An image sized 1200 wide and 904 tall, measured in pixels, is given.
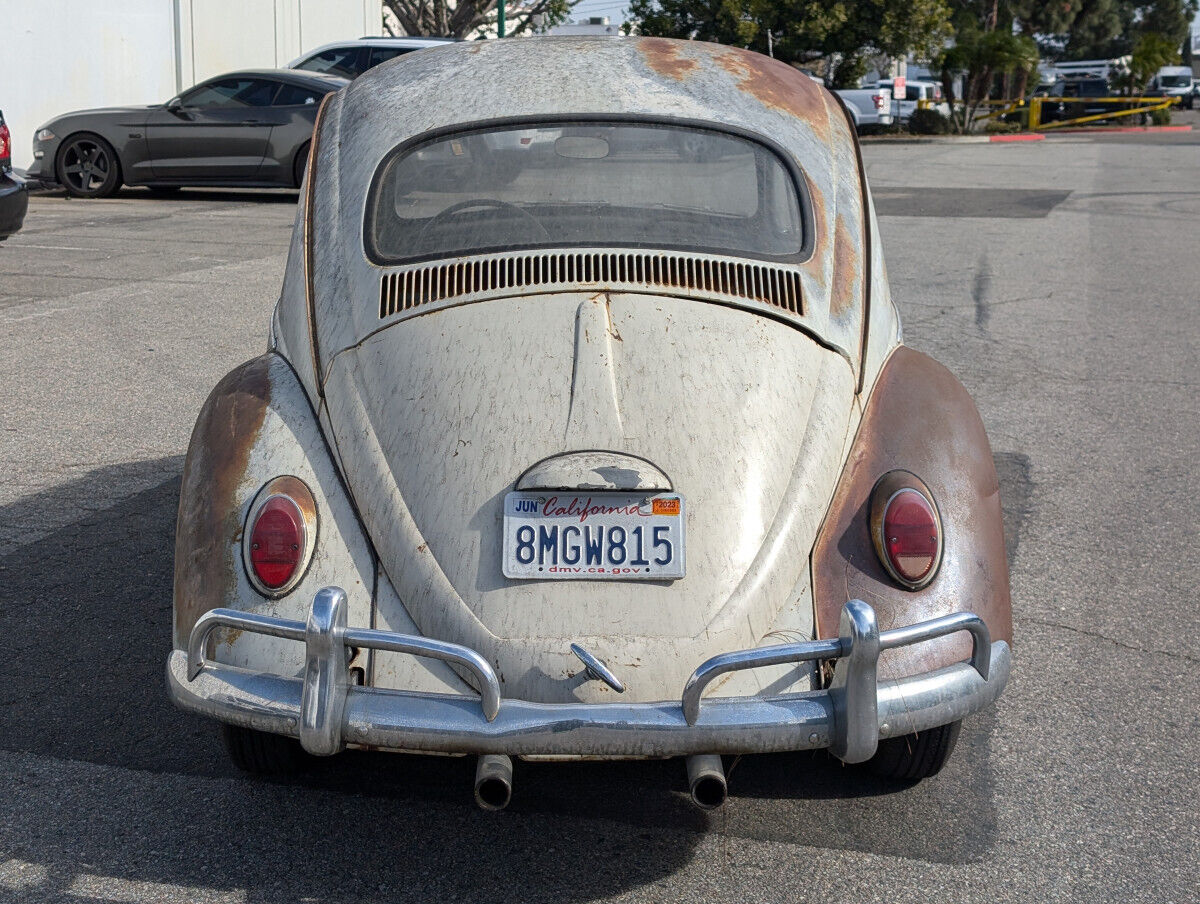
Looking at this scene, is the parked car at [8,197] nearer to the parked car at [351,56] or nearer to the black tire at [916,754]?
the parked car at [351,56]

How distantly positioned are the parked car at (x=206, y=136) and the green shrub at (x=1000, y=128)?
1148 inches

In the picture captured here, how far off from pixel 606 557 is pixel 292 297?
144 centimetres

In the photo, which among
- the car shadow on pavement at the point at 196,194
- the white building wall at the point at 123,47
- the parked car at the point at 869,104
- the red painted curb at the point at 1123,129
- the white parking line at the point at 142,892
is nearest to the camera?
the white parking line at the point at 142,892

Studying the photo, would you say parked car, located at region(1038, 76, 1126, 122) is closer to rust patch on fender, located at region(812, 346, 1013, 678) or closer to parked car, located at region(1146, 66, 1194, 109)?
parked car, located at region(1146, 66, 1194, 109)

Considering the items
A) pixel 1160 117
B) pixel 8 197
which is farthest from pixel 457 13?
pixel 8 197

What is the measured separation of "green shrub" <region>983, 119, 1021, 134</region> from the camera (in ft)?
134

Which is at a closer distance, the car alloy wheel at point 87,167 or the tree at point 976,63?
the car alloy wheel at point 87,167

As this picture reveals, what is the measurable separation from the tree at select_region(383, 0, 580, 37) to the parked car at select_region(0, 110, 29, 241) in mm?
23475

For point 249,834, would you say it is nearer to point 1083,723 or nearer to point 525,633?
point 525,633

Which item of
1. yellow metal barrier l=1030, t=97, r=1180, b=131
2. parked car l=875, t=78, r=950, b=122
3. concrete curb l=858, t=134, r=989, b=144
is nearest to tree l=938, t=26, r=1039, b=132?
parked car l=875, t=78, r=950, b=122

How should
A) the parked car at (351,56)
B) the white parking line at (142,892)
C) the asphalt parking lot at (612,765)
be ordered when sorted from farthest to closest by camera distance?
the parked car at (351,56)
the asphalt parking lot at (612,765)
the white parking line at (142,892)

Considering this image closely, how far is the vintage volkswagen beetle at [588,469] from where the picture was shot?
8.80 ft

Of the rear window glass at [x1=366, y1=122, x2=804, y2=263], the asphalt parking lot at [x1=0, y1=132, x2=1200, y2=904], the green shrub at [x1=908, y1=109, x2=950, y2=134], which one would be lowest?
the green shrub at [x1=908, y1=109, x2=950, y2=134]

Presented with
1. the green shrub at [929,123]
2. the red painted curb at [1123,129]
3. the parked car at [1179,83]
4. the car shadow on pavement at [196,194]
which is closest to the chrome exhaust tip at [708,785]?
the car shadow on pavement at [196,194]
